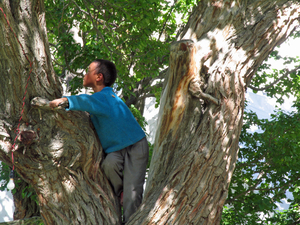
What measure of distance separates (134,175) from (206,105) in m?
0.82

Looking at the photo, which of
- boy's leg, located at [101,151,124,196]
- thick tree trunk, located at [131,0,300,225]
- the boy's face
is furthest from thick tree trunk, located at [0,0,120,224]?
the boy's face

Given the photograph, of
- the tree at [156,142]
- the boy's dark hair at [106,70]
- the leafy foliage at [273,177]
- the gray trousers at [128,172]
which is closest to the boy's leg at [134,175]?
the gray trousers at [128,172]

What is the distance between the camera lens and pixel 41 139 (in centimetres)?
210

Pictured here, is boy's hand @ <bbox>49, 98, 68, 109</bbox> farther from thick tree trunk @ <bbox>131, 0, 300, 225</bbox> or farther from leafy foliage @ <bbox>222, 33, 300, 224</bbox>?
leafy foliage @ <bbox>222, 33, 300, 224</bbox>

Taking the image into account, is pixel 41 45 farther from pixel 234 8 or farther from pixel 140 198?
pixel 234 8

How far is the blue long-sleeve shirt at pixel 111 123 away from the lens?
7.63 feet

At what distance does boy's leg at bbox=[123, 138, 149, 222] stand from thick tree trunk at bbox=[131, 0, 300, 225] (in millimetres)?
151

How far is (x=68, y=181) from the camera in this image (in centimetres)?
213

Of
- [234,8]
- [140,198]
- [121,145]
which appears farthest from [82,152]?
[234,8]

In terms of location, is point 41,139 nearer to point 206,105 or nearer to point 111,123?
point 111,123

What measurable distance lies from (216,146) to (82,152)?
98 cm

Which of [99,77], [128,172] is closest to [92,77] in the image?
[99,77]

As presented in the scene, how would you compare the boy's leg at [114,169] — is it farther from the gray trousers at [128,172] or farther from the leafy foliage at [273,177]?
the leafy foliage at [273,177]

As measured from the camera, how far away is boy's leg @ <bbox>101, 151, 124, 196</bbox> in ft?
7.66
